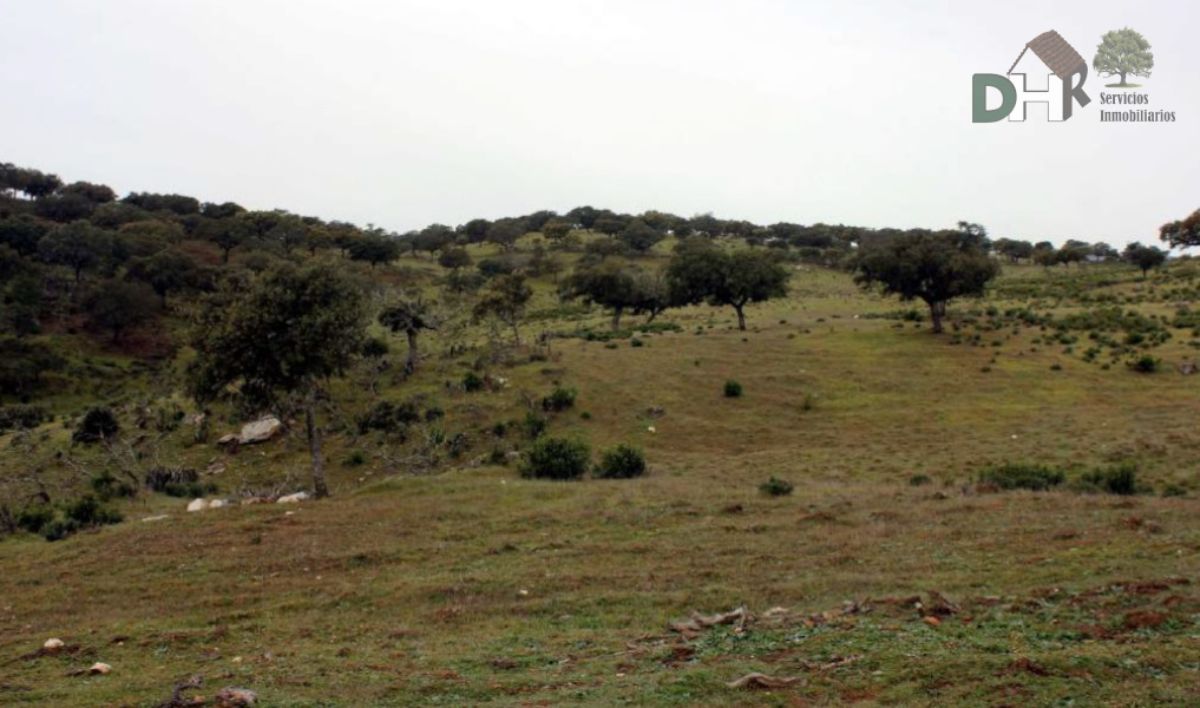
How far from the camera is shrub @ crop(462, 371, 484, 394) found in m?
38.6

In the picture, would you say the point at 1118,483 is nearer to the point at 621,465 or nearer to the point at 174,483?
the point at 621,465

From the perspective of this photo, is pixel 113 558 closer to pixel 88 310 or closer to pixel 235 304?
pixel 235 304

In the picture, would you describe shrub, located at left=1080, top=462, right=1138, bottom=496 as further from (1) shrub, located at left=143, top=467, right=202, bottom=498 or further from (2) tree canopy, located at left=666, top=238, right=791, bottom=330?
(2) tree canopy, located at left=666, top=238, right=791, bottom=330

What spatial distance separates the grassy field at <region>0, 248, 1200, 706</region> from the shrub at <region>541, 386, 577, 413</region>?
0.50 m

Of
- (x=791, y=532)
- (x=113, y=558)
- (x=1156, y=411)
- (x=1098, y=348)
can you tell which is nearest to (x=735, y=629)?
(x=791, y=532)

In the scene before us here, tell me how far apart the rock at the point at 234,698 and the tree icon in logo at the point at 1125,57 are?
32160 millimetres

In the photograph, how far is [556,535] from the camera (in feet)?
60.0

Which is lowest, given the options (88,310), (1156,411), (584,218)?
(1156,411)

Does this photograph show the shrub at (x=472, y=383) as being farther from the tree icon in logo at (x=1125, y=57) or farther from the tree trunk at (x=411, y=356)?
A: the tree icon in logo at (x=1125, y=57)

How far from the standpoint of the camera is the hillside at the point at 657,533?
9.88m

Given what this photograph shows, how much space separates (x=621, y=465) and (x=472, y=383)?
13.6 metres

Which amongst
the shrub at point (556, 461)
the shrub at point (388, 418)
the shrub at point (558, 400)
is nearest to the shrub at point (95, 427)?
the shrub at point (388, 418)

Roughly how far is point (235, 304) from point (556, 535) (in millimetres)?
12358

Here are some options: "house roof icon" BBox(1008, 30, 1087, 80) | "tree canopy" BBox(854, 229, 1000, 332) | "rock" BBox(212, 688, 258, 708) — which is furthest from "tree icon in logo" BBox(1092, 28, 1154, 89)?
"rock" BBox(212, 688, 258, 708)
